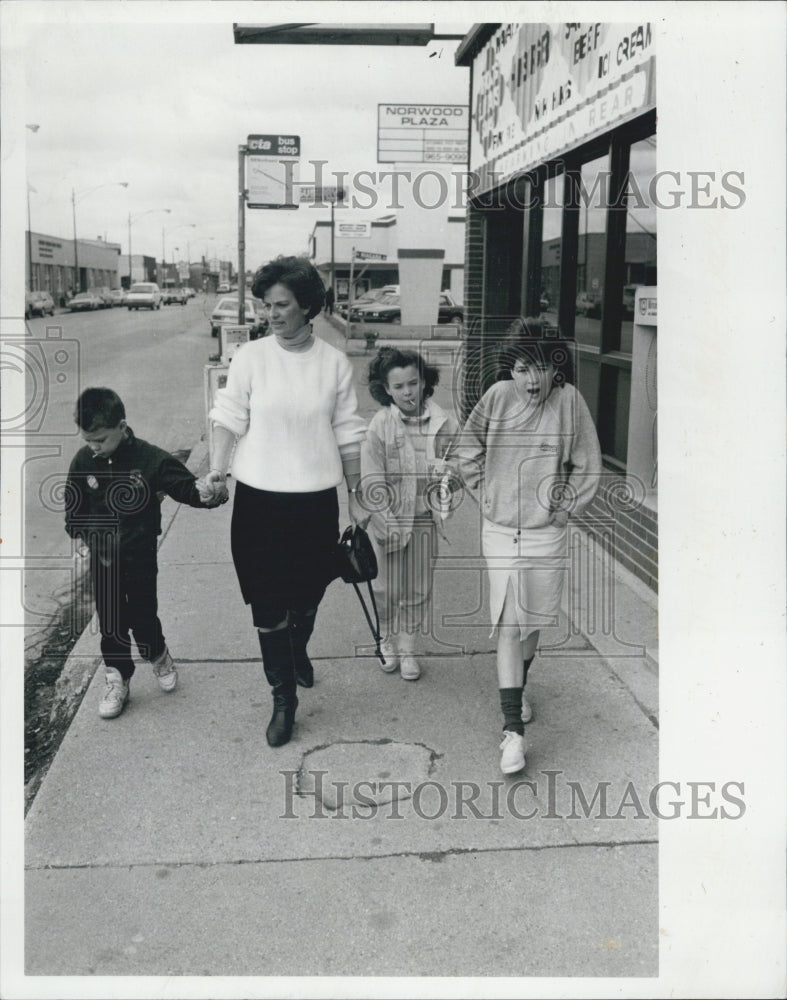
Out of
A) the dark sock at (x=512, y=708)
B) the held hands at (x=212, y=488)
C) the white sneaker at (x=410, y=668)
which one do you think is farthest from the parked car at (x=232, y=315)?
the dark sock at (x=512, y=708)

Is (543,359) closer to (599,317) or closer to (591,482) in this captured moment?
(591,482)

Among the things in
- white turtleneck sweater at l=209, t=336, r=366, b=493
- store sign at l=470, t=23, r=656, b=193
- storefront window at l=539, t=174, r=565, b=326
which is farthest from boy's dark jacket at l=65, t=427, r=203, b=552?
storefront window at l=539, t=174, r=565, b=326

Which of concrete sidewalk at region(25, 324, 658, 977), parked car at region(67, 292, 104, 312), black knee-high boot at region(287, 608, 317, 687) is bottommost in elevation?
concrete sidewalk at region(25, 324, 658, 977)

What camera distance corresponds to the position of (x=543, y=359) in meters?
3.48

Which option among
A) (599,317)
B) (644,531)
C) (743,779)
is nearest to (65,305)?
(743,779)

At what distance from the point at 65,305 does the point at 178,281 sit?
1.81ft

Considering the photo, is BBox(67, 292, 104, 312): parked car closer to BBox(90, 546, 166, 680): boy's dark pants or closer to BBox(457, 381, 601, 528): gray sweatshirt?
BBox(90, 546, 166, 680): boy's dark pants

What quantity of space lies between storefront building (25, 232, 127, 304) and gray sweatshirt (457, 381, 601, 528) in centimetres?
139

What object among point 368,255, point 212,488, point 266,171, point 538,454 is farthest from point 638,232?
point 212,488

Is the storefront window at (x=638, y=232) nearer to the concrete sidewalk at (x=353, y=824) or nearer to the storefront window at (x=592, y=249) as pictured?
the storefront window at (x=592, y=249)

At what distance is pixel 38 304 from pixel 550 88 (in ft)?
12.6

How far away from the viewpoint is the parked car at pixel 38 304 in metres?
2.71

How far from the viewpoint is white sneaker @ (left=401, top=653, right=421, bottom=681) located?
4.24 meters

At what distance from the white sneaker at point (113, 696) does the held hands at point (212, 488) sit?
0.90m
